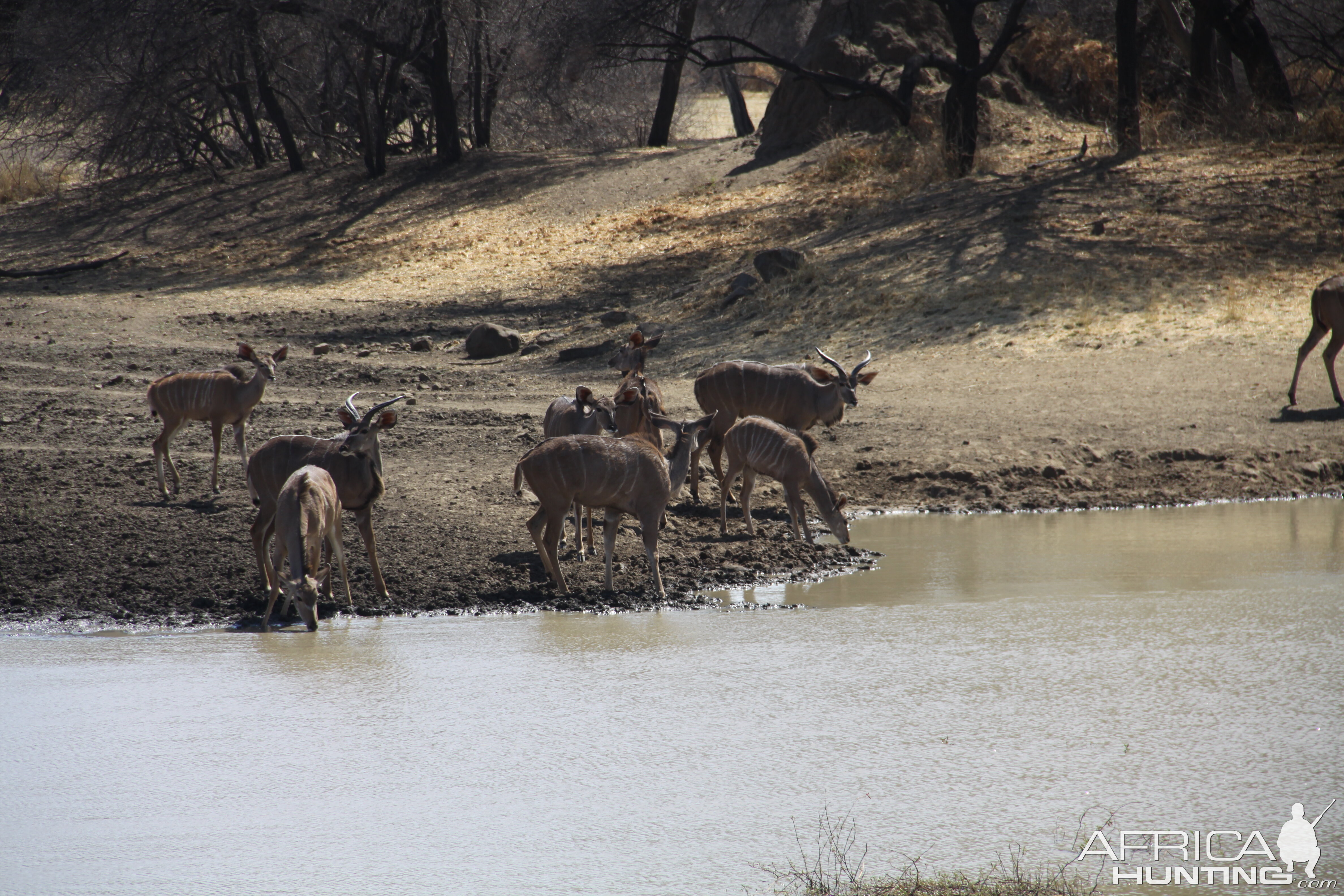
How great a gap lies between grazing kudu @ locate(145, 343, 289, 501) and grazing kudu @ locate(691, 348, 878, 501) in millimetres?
3495

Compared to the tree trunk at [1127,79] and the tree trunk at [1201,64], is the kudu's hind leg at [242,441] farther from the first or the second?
the tree trunk at [1201,64]

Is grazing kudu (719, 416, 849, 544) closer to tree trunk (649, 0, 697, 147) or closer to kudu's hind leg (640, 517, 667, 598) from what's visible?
kudu's hind leg (640, 517, 667, 598)

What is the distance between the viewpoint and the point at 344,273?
20938mm

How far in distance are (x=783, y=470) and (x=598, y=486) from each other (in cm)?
193

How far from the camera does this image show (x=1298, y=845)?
3.70 meters

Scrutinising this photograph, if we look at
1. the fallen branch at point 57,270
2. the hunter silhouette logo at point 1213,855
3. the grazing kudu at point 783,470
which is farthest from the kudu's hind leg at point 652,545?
the fallen branch at point 57,270

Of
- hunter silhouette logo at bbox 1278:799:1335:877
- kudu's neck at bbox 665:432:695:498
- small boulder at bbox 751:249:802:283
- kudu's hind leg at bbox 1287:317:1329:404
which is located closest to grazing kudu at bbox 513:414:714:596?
kudu's neck at bbox 665:432:695:498

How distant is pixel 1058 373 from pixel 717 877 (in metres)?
9.99

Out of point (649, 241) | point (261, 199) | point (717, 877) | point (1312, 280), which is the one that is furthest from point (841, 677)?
point (261, 199)

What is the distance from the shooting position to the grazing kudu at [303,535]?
248 inches

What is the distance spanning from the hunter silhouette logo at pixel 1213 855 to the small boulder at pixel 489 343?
12820 mm

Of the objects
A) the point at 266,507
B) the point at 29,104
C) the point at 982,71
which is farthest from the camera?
the point at 29,104

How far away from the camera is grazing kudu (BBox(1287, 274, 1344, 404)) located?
37.4ft

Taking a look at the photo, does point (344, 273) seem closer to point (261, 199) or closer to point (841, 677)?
point (261, 199)
